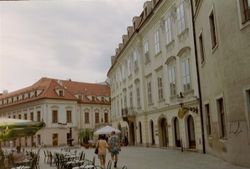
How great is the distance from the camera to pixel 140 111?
1203 inches

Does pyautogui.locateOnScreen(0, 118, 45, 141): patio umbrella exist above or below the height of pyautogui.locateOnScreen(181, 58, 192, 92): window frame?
below

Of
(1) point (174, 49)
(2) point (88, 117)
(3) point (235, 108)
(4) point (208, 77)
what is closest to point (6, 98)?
(2) point (88, 117)

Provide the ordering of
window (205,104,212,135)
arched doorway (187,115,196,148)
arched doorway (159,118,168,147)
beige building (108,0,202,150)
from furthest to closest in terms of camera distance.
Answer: arched doorway (159,118,168,147), arched doorway (187,115,196,148), beige building (108,0,202,150), window (205,104,212,135)

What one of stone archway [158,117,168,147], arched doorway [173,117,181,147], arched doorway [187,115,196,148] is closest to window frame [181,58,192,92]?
arched doorway [187,115,196,148]

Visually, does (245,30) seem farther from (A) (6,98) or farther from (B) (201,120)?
(A) (6,98)

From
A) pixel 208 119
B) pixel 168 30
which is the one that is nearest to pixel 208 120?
pixel 208 119

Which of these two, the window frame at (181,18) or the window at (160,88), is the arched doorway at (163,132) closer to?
the window at (160,88)

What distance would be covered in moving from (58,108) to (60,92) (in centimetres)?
258

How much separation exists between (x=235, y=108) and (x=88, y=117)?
48.5 meters

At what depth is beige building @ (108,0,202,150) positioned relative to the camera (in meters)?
20.3

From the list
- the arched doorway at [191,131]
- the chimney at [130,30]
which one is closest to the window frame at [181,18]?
the arched doorway at [191,131]

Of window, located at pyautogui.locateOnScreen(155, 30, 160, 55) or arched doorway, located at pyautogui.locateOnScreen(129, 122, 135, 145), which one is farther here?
arched doorway, located at pyautogui.locateOnScreen(129, 122, 135, 145)

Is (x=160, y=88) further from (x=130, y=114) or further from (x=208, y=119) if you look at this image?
(x=208, y=119)

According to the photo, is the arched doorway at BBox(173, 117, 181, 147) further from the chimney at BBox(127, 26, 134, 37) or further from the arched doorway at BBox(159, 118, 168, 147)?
the chimney at BBox(127, 26, 134, 37)
